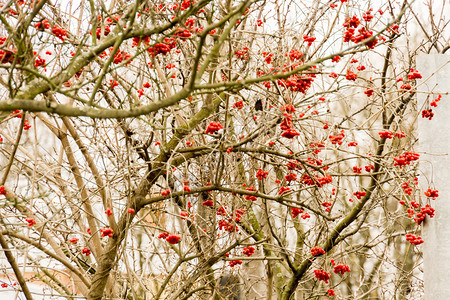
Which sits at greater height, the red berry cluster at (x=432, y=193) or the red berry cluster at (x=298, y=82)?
the red berry cluster at (x=298, y=82)

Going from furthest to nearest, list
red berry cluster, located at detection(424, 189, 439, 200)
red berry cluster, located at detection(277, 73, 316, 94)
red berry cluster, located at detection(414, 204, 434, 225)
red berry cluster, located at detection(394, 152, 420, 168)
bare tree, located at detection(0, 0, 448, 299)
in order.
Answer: red berry cluster, located at detection(414, 204, 434, 225)
red berry cluster, located at detection(424, 189, 439, 200)
red berry cluster, located at detection(394, 152, 420, 168)
red berry cluster, located at detection(277, 73, 316, 94)
bare tree, located at detection(0, 0, 448, 299)

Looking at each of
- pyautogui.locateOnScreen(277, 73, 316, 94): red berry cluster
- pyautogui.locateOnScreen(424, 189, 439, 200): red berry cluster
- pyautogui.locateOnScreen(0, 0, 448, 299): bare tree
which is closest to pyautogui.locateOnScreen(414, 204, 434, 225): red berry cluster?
pyautogui.locateOnScreen(0, 0, 448, 299): bare tree

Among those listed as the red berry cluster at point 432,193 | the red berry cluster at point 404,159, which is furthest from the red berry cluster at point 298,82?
the red berry cluster at point 432,193

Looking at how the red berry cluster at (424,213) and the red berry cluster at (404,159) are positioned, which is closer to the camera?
the red berry cluster at (404,159)

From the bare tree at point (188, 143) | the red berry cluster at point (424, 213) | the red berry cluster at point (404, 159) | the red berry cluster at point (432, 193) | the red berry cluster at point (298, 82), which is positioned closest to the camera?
the bare tree at point (188, 143)

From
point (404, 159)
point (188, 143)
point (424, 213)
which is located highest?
point (188, 143)

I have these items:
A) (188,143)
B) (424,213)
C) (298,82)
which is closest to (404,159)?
(424,213)

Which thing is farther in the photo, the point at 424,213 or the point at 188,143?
the point at 188,143

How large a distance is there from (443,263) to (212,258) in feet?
7.02

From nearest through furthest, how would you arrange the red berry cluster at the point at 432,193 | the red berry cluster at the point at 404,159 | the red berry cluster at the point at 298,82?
the red berry cluster at the point at 298,82 → the red berry cluster at the point at 404,159 → the red berry cluster at the point at 432,193

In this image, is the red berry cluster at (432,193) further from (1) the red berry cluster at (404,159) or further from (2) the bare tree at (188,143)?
(1) the red berry cluster at (404,159)

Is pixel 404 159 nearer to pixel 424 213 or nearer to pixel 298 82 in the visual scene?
pixel 424 213

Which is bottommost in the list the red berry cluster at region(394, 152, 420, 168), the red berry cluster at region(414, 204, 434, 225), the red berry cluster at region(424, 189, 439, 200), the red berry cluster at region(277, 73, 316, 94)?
the red berry cluster at region(414, 204, 434, 225)

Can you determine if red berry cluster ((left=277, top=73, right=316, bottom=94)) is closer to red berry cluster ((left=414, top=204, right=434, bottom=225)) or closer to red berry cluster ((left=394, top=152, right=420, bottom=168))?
red berry cluster ((left=394, top=152, right=420, bottom=168))
